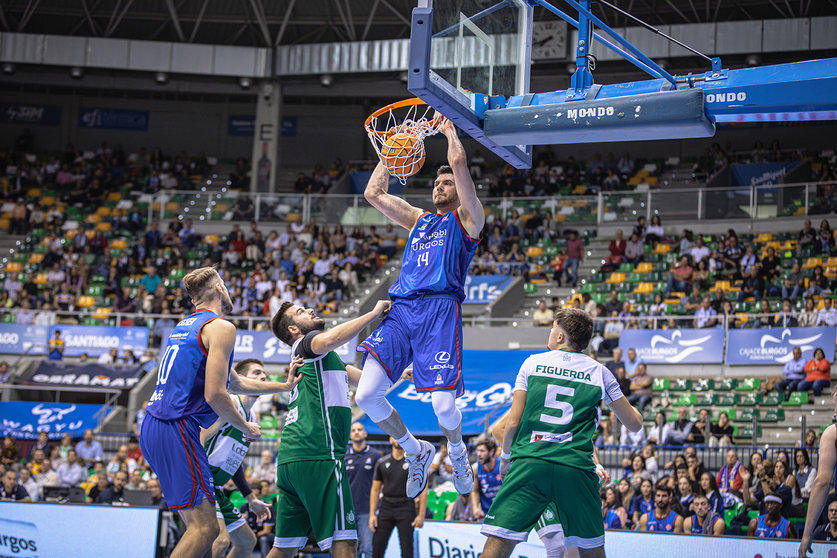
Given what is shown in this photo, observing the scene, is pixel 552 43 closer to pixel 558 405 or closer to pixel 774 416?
pixel 774 416

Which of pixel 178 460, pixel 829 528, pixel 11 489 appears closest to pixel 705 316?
pixel 829 528

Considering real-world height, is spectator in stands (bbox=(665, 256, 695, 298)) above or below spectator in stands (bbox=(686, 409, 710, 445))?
above

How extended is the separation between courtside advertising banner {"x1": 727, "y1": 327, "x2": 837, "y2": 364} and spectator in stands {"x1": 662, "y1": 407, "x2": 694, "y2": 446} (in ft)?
10.7

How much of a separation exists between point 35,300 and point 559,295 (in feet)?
48.7

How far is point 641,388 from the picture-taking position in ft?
58.6

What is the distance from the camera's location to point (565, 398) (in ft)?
20.8

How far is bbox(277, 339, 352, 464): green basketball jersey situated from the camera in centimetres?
693

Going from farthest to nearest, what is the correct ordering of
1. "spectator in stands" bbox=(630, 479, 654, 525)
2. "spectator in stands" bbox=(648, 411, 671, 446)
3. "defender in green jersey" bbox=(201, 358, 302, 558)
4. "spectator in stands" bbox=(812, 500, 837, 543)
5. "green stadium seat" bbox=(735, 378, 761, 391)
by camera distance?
"green stadium seat" bbox=(735, 378, 761, 391)
"spectator in stands" bbox=(648, 411, 671, 446)
"spectator in stands" bbox=(630, 479, 654, 525)
"spectator in stands" bbox=(812, 500, 837, 543)
"defender in green jersey" bbox=(201, 358, 302, 558)

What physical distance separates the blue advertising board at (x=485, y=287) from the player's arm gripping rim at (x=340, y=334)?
17.0m

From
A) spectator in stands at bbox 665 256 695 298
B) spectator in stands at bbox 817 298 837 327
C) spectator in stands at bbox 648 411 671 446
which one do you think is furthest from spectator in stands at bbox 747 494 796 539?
spectator in stands at bbox 665 256 695 298

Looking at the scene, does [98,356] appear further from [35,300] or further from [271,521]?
[271,521]

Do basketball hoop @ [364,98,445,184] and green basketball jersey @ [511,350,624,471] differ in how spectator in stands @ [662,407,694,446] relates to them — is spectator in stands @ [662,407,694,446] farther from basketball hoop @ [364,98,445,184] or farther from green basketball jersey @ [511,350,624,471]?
green basketball jersey @ [511,350,624,471]

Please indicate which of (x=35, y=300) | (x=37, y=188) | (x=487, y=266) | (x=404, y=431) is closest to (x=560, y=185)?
(x=487, y=266)

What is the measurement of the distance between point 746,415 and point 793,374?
4.35 ft
